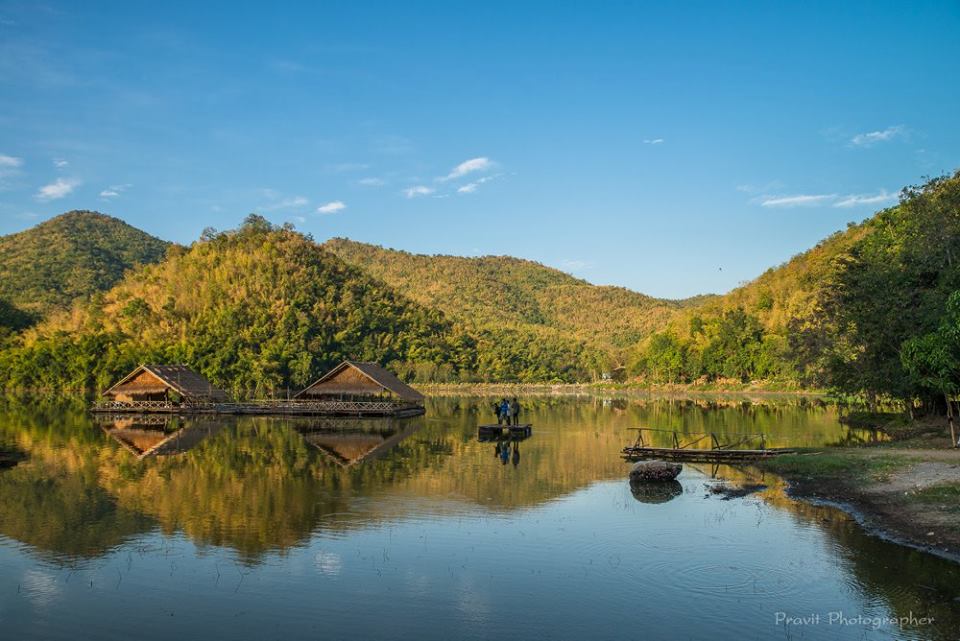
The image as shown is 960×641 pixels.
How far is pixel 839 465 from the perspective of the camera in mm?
19438

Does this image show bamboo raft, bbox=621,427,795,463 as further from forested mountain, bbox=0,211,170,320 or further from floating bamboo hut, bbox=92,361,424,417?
forested mountain, bbox=0,211,170,320

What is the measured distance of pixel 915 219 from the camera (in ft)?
95.3

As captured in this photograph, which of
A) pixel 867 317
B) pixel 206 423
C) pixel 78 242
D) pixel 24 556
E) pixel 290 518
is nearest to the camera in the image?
pixel 24 556

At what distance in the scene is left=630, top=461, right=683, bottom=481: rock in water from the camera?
1892 cm

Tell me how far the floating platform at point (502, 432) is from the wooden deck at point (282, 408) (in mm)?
14150

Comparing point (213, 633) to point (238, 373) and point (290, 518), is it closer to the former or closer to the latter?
point (290, 518)

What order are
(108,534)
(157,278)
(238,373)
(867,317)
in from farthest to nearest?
1. (157,278)
2. (238,373)
3. (867,317)
4. (108,534)

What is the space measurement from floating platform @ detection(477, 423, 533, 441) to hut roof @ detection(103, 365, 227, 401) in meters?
26.0

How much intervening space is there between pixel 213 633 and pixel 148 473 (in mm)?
13510

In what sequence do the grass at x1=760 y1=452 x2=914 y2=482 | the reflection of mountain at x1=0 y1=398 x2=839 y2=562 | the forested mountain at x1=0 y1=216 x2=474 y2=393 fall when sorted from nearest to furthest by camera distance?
the reflection of mountain at x1=0 y1=398 x2=839 y2=562 → the grass at x1=760 y1=452 x2=914 y2=482 → the forested mountain at x1=0 y1=216 x2=474 y2=393

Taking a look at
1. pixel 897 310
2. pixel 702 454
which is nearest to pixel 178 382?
pixel 702 454

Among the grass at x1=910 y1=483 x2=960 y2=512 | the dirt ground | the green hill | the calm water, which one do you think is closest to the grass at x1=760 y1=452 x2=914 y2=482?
the dirt ground

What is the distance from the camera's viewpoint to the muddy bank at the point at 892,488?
1270 cm

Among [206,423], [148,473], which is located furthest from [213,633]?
[206,423]
